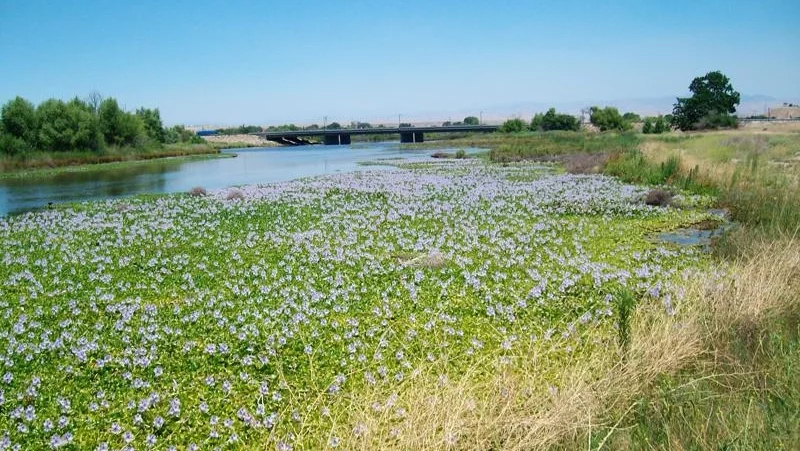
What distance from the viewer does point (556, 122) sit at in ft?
326

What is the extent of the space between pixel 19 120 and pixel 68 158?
6.40 metres

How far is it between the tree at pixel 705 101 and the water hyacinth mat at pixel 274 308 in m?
66.8

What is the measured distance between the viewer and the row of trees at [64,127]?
47438mm

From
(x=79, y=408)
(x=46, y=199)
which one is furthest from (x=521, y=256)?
(x=46, y=199)

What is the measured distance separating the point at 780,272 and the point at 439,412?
5.01 metres

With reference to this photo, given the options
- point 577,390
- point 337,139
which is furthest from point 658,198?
point 337,139

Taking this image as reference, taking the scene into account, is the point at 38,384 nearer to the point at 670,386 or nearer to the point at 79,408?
the point at 79,408

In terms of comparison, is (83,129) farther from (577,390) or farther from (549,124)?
(549,124)

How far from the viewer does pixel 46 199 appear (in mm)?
21484

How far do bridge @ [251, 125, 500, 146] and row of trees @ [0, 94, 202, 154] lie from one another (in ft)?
153

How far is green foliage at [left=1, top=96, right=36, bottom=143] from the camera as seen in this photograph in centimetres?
4738

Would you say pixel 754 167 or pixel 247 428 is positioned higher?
pixel 754 167

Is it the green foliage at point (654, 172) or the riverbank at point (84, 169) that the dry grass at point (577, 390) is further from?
the riverbank at point (84, 169)

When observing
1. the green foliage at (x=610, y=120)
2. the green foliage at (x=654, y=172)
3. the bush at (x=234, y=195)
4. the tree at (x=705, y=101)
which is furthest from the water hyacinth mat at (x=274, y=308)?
the green foliage at (x=610, y=120)
